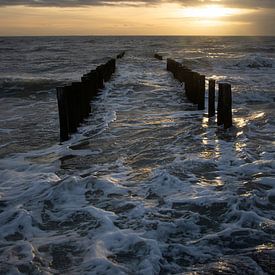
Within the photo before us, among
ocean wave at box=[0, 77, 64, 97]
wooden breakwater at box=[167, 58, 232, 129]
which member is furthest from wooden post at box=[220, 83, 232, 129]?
ocean wave at box=[0, 77, 64, 97]

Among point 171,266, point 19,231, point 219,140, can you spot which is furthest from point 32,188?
point 219,140

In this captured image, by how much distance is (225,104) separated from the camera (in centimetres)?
851

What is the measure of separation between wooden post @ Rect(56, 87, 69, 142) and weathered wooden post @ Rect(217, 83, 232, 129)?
3436 mm

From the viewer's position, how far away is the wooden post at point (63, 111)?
26.0ft

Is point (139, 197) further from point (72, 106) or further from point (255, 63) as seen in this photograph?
point (255, 63)

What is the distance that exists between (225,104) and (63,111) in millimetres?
3568

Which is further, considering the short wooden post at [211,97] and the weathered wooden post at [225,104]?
the short wooden post at [211,97]

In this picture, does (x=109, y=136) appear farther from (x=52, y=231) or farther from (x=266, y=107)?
(x=266, y=107)

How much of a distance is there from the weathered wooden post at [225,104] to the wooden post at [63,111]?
3436mm

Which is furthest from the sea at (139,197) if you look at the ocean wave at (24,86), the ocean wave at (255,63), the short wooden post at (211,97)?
the ocean wave at (255,63)

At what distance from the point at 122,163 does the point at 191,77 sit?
22.7 ft

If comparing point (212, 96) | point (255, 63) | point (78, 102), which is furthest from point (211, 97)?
point (255, 63)

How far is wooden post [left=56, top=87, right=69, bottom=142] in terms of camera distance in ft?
26.0

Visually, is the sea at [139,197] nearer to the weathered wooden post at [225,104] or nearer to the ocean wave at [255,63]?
the weathered wooden post at [225,104]
